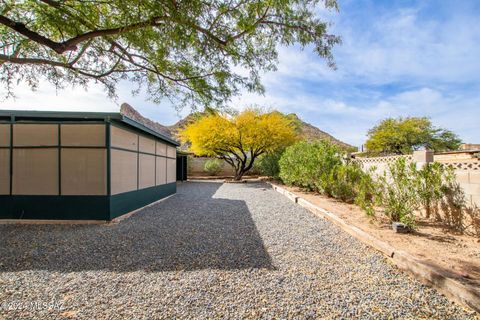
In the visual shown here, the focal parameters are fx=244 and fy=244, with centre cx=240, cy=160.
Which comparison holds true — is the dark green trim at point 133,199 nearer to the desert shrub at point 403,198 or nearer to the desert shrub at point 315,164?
the desert shrub at point 315,164

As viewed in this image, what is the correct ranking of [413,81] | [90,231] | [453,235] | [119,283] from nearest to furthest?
[119,283] < [453,235] < [90,231] < [413,81]

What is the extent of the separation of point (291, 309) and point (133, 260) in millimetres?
2238

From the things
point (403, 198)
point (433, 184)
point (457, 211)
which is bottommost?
point (457, 211)

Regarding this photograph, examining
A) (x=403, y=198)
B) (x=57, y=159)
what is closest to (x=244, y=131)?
(x=57, y=159)

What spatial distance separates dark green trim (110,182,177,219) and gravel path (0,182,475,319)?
3.06ft

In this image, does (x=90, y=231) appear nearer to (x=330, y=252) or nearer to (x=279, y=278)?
(x=279, y=278)

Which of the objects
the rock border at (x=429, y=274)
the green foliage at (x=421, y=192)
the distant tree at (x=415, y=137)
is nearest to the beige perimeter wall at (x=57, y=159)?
the rock border at (x=429, y=274)

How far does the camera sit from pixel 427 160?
493 cm

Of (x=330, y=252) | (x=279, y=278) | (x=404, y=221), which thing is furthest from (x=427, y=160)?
(x=279, y=278)

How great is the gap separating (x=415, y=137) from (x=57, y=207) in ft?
81.6

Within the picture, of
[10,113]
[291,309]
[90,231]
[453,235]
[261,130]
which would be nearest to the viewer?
[291,309]

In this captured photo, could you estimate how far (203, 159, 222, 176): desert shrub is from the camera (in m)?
20.7

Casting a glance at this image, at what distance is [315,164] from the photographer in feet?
28.5

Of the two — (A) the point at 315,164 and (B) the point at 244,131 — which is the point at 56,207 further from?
(B) the point at 244,131
